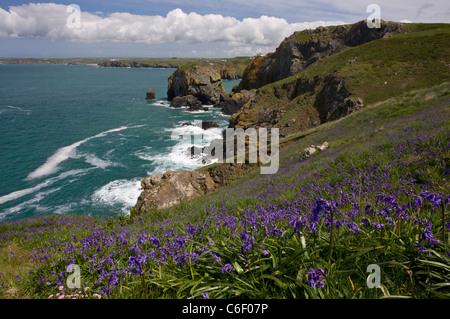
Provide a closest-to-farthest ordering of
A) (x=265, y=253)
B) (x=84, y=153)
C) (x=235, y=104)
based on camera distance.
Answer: (x=265, y=253)
(x=84, y=153)
(x=235, y=104)

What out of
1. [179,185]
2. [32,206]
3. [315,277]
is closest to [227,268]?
[315,277]

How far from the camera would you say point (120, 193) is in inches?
1234

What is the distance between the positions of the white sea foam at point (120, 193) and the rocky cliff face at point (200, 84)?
68.4 meters

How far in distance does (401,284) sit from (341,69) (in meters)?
52.2

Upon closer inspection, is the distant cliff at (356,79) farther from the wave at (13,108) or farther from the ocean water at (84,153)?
the wave at (13,108)

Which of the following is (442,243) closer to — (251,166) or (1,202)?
(251,166)

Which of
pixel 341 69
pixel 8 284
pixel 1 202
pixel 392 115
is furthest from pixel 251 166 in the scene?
pixel 341 69

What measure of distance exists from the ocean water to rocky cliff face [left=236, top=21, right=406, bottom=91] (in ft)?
85.4

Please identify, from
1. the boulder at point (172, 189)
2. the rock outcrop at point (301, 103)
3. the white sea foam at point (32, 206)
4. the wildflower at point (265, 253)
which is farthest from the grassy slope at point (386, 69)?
the white sea foam at point (32, 206)

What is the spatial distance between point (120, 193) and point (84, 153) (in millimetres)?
19435

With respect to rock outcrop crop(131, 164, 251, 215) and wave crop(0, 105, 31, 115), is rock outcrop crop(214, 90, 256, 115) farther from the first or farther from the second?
wave crop(0, 105, 31, 115)

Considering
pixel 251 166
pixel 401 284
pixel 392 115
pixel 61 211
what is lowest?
pixel 61 211

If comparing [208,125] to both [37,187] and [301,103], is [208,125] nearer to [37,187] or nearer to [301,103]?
[301,103]
